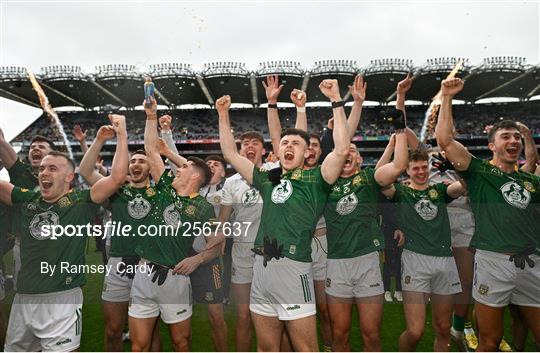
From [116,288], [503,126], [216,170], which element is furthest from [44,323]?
[503,126]

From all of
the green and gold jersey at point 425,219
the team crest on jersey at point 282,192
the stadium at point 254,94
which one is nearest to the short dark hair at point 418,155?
the green and gold jersey at point 425,219

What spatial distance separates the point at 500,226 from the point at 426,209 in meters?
0.76

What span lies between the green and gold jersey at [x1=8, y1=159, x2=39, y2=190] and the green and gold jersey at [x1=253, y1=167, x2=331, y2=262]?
302 cm

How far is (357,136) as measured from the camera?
115 ft

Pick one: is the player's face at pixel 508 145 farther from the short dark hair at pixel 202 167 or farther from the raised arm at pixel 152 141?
the raised arm at pixel 152 141

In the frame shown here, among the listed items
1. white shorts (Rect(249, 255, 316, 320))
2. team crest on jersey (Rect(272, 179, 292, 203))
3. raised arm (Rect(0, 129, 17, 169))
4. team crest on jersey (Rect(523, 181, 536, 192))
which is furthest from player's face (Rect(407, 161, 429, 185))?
raised arm (Rect(0, 129, 17, 169))

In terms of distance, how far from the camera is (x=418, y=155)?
4289mm

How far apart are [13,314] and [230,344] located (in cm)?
246

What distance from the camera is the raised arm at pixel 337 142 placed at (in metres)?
3.13

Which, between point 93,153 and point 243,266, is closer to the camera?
point 93,153

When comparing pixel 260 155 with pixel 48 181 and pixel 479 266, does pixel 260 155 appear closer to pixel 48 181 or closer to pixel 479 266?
pixel 48 181

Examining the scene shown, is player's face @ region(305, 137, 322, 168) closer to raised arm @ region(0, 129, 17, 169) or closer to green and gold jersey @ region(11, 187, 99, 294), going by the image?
green and gold jersey @ region(11, 187, 99, 294)

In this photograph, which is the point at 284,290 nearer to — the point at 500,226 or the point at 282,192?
the point at 282,192

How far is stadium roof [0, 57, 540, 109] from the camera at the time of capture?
2934cm
